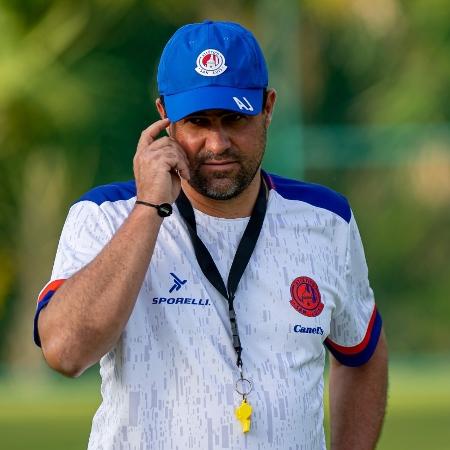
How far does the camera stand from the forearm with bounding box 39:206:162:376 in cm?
391

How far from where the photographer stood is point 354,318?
4.62 metres

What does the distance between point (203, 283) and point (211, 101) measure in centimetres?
51

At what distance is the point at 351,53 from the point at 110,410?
12594 millimetres

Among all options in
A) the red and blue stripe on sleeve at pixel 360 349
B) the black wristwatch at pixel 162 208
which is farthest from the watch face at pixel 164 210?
the red and blue stripe on sleeve at pixel 360 349

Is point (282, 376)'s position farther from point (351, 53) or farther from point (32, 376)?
point (351, 53)

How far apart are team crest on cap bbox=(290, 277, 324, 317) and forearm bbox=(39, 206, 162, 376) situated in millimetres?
521

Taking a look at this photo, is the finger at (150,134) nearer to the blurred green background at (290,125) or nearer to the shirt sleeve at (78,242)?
the shirt sleeve at (78,242)

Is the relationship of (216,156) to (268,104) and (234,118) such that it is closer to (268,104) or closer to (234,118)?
(234,118)

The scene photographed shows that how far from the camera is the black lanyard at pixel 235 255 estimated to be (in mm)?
4199

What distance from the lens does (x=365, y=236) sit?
50.8 ft

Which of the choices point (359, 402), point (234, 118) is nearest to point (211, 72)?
point (234, 118)

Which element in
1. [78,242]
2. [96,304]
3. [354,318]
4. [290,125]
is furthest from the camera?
[290,125]

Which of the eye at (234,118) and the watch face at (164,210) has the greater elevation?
the eye at (234,118)

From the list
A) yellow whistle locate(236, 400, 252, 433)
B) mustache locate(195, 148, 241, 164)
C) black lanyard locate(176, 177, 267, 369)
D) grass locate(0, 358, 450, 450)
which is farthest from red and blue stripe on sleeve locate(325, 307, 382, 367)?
grass locate(0, 358, 450, 450)
